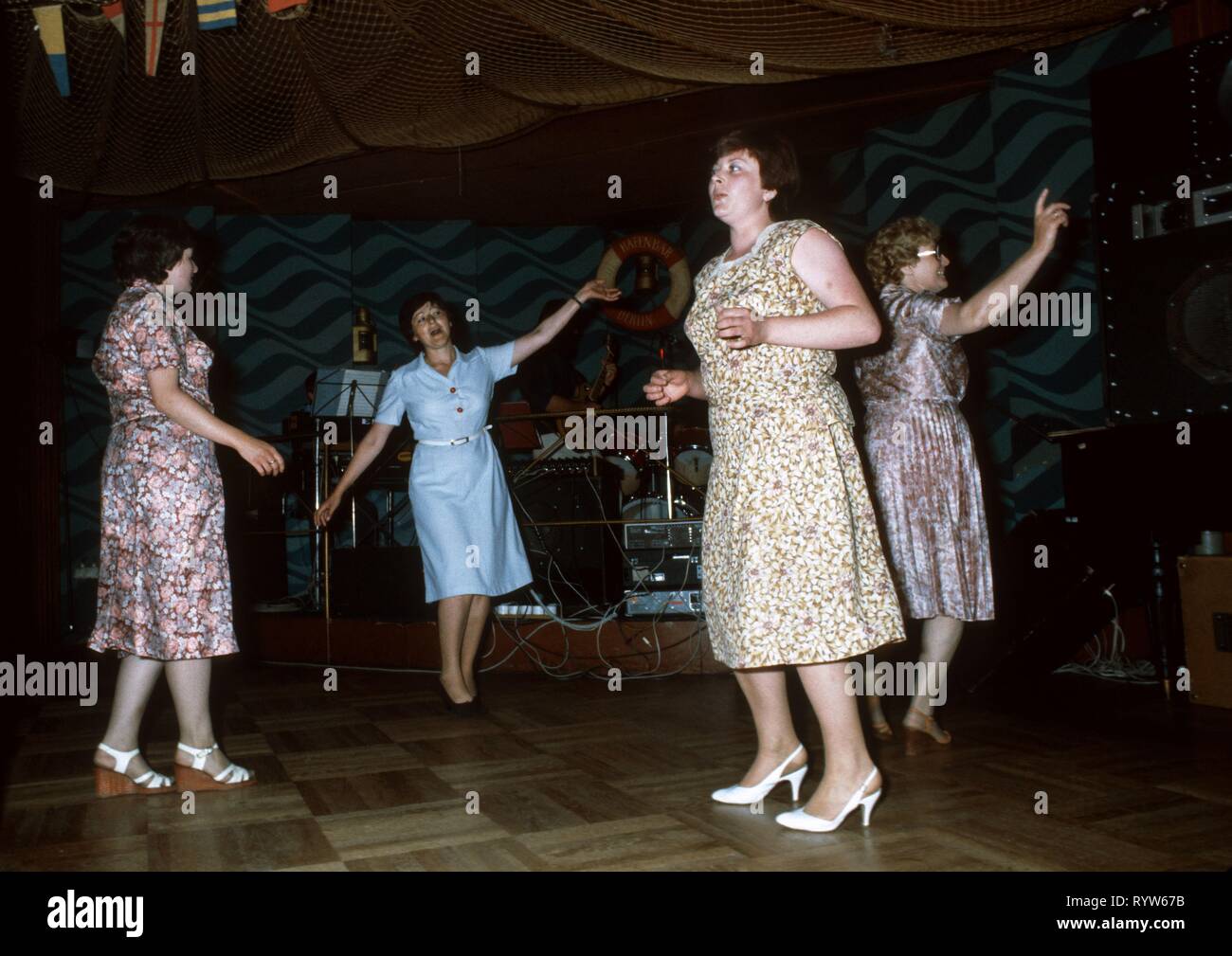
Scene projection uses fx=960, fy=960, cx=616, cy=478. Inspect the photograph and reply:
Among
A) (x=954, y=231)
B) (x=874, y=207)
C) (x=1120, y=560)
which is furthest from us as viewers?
(x=874, y=207)

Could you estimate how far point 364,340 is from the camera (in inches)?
282

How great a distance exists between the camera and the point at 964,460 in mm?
2834

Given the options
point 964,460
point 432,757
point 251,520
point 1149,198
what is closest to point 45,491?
point 251,520

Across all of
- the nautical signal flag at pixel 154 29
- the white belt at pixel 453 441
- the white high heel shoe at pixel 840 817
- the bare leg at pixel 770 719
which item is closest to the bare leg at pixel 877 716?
the bare leg at pixel 770 719

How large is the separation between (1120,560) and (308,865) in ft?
9.84

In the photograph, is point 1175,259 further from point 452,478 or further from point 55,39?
point 55,39

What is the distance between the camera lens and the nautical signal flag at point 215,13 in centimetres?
361

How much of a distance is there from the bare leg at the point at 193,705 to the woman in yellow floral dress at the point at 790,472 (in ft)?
4.39

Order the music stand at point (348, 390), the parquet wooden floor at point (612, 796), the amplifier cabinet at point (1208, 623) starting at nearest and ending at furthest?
the parquet wooden floor at point (612, 796) → the amplifier cabinet at point (1208, 623) → the music stand at point (348, 390)

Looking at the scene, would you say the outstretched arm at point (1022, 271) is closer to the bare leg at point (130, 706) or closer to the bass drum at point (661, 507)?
the bare leg at point (130, 706)

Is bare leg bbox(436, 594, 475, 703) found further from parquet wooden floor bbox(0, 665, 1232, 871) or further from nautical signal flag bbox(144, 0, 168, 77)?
nautical signal flag bbox(144, 0, 168, 77)
